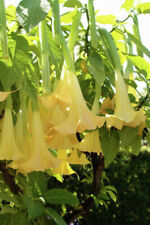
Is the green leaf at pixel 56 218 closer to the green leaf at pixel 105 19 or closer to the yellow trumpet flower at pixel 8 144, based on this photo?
the yellow trumpet flower at pixel 8 144

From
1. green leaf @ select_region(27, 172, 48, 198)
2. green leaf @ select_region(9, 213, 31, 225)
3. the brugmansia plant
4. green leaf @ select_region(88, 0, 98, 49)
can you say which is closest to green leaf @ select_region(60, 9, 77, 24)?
the brugmansia plant

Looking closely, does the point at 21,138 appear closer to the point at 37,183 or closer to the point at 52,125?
the point at 52,125

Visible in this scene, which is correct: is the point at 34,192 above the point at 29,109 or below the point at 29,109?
below

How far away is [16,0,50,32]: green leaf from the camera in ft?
Answer: 2.06

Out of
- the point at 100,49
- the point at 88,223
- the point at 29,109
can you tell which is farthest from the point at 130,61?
the point at 88,223

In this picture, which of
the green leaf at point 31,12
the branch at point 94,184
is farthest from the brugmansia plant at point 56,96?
the branch at point 94,184

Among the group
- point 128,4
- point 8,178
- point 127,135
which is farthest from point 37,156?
point 128,4

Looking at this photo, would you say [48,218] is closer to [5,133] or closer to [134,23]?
[5,133]

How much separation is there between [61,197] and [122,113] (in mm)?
401

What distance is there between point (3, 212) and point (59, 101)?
564 mm

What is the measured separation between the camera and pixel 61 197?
3.38ft

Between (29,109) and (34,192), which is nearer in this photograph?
(29,109)

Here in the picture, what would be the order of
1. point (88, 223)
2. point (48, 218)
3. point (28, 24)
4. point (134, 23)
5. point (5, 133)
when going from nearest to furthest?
point (28, 24) → point (5, 133) → point (134, 23) → point (48, 218) → point (88, 223)

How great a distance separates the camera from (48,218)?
117cm
